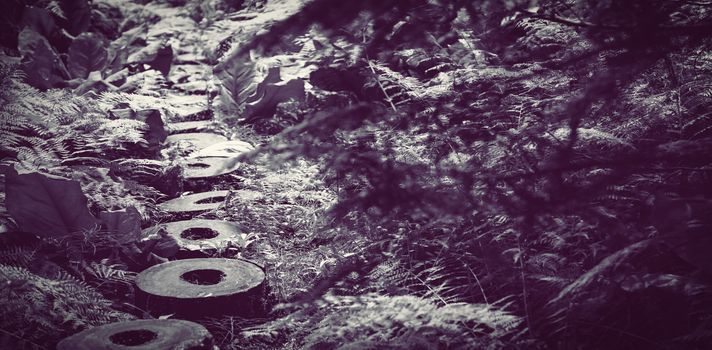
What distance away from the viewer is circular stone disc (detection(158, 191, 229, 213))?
4.06 m

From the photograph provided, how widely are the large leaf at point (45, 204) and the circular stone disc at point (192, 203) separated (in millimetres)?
874

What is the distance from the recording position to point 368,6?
4.87 feet

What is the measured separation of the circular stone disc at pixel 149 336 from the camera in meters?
2.16

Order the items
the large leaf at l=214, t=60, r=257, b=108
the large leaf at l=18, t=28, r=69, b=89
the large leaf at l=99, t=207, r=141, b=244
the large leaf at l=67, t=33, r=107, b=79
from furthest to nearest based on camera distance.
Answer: the large leaf at l=214, t=60, r=257, b=108, the large leaf at l=67, t=33, r=107, b=79, the large leaf at l=18, t=28, r=69, b=89, the large leaf at l=99, t=207, r=141, b=244

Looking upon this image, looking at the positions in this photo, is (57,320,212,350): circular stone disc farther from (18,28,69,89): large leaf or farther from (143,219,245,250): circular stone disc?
(18,28,69,89): large leaf

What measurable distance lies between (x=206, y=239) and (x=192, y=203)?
0.71m

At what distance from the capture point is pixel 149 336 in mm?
2367

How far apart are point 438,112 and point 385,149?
0.32 meters

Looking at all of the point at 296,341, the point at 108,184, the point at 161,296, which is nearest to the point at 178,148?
the point at 108,184

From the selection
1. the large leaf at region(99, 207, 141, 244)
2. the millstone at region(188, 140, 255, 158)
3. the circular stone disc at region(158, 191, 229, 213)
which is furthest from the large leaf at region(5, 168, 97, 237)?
the millstone at region(188, 140, 255, 158)

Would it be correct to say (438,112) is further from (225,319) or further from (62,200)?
(62,200)

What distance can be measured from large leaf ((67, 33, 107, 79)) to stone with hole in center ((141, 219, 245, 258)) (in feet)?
12.0

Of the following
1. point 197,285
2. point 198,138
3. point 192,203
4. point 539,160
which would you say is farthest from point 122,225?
point 198,138

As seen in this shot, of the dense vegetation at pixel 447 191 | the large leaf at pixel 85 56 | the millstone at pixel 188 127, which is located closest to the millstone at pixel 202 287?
the dense vegetation at pixel 447 191
